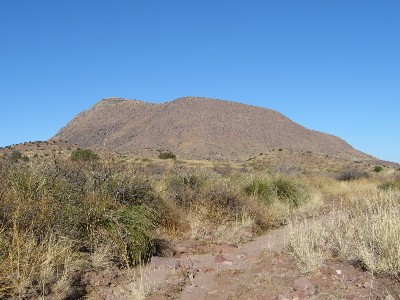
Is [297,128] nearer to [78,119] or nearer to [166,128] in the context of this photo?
[166,128]

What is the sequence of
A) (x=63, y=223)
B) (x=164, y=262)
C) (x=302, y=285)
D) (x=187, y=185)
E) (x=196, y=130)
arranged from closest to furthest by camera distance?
(x=302, y=285), (x=63, y=223), (x=164, y=262), (x=187, y=185), (x=196, y=130)

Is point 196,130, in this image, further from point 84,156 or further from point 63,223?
point 63,223

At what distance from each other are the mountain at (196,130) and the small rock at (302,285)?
91.9 m

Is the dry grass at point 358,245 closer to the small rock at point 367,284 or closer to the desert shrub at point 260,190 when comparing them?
the small rock at point 367,284

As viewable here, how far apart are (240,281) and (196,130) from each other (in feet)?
357

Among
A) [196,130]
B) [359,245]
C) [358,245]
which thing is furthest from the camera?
[196,130]

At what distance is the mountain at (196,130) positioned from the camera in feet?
355

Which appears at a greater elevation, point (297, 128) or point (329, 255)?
point (297, 128)

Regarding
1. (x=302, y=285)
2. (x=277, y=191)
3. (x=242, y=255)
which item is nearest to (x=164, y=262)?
(x=242, y=255)

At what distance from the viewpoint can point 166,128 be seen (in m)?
118

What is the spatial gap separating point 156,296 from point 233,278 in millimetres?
1372

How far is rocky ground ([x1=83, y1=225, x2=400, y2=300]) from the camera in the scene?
583cm

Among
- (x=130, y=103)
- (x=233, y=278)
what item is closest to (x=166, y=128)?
(x=130, y=103)

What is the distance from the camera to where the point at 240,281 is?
22.7 feet
